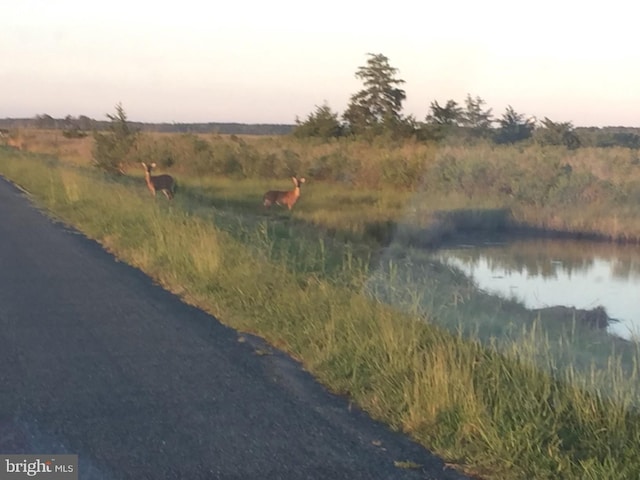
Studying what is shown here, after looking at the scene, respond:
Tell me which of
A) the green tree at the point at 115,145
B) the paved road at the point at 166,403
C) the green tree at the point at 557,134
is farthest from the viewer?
the green tree at the point at 557,134

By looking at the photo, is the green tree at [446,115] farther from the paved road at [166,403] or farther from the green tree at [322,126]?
the paved road at [166,403]

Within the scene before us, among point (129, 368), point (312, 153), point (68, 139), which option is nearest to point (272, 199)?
point (312, 153)

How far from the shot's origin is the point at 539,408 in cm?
671

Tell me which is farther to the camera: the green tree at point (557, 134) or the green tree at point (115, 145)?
the green tree at point (557, 134)

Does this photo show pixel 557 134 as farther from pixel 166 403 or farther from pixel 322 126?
pixel 166 403

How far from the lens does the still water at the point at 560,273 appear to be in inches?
648

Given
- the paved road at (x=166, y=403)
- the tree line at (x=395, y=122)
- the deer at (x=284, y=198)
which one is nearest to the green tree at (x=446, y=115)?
the tree line at (x=395, y=122)

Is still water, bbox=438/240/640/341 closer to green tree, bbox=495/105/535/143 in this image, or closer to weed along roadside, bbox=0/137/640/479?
weed along roadside, bbox=0/137/640/479

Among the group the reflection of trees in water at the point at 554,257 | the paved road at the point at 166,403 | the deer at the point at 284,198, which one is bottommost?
the reflection of trees in water at the point at 554,257

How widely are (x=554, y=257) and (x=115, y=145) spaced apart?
87.7 feet

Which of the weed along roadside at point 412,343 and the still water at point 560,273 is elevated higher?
the weed along roadside at point 412,343

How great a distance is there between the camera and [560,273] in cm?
2086

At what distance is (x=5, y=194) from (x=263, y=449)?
25379 millimetres

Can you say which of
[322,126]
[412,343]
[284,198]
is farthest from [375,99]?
[412,343]
